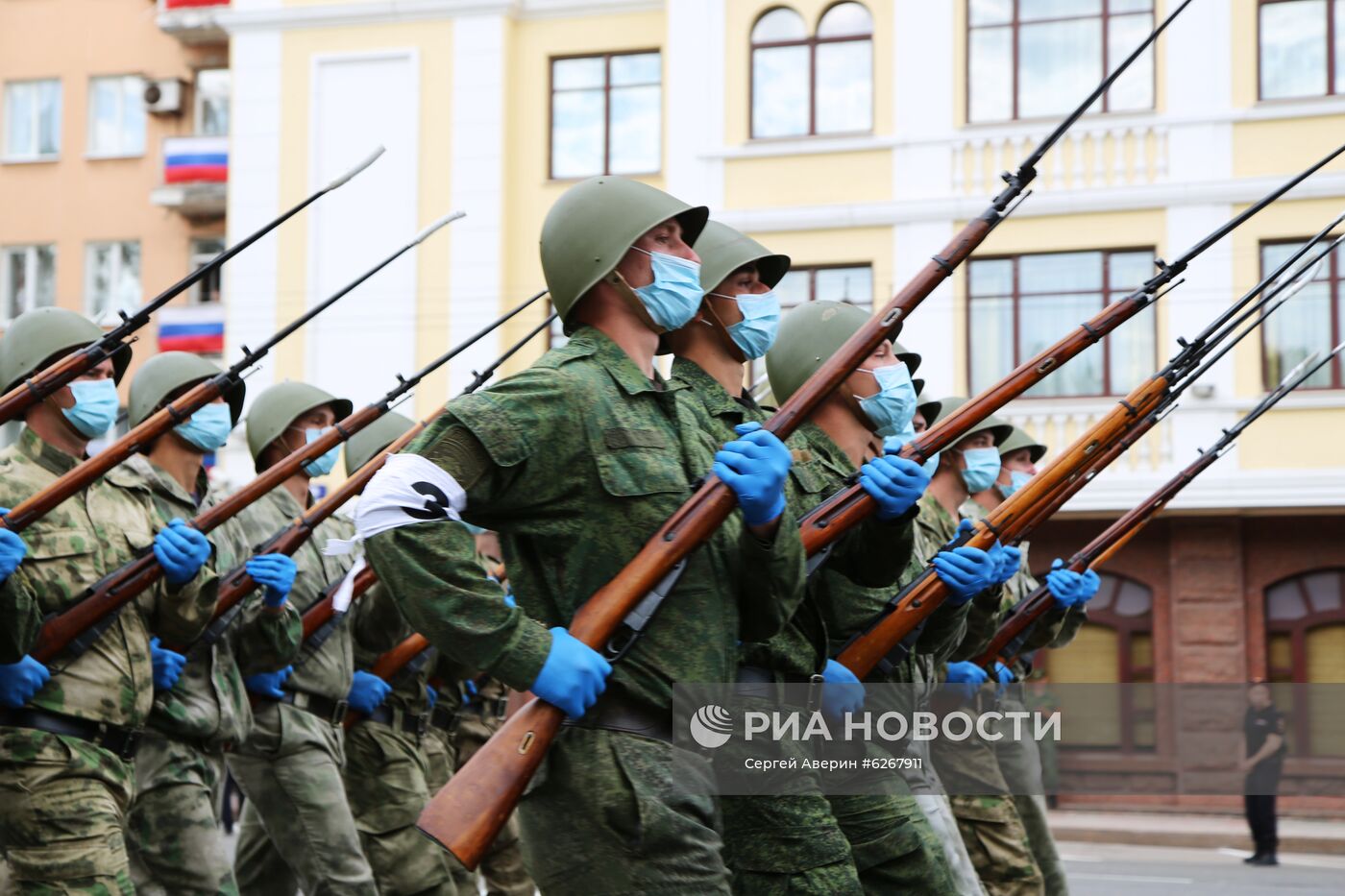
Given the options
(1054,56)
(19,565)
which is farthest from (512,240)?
(19,565)

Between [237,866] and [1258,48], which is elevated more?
[1258,48]

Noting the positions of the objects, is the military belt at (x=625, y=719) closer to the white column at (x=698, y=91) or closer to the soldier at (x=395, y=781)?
the soldier at (x=395, y=781)

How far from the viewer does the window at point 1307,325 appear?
65.5 ft

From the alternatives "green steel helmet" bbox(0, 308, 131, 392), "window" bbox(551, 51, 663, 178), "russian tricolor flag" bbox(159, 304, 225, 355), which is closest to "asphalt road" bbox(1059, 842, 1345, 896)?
"green steel helmet" bbox(0, 308, 131, 392)

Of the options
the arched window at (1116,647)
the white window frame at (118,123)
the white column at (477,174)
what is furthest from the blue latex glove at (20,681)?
the white window frame at (118,123)

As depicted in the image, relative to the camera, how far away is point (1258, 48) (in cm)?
2036

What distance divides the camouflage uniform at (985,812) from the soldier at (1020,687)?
209mm

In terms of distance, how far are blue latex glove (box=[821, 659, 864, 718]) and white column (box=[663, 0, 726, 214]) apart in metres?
16.8

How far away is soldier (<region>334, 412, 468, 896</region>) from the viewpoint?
800cm

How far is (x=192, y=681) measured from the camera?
692 cm

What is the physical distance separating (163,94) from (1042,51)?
1283 cm

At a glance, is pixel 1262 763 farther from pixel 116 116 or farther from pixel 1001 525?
pixel 116 116

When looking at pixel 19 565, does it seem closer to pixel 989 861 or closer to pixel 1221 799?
pixel 989 861

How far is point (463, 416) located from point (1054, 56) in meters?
18.3
